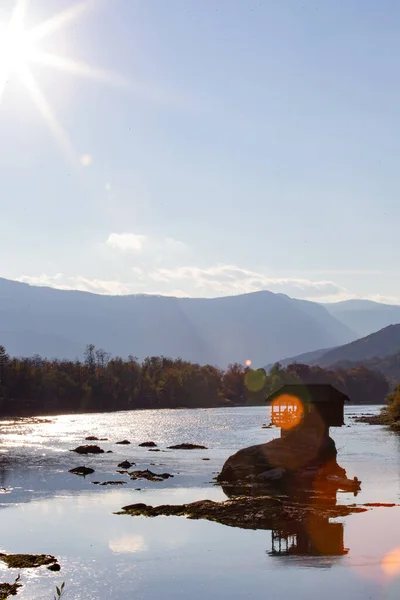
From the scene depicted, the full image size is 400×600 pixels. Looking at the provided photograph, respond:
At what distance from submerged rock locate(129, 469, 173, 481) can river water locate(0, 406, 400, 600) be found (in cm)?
118

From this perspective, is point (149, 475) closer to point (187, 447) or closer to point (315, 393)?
point (315, 393)

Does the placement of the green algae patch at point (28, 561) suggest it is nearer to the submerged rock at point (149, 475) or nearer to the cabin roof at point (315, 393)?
the submerged rock at point (149, 475)

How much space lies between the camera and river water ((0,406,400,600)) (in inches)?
1340

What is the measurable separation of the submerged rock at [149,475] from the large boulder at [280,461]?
18.0 ft

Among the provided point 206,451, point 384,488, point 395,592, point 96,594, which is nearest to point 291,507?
point 384,488

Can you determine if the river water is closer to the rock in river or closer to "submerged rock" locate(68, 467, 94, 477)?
the rock in river

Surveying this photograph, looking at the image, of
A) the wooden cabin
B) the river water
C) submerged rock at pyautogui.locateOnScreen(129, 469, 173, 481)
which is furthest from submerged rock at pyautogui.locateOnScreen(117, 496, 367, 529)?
the wooden cabin

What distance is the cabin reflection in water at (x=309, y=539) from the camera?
135ft

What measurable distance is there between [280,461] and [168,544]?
91.3ft

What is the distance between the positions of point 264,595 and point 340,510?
21168mm

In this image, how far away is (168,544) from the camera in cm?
4216

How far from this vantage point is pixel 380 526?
1857 inches

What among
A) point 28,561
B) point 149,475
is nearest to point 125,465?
point 149,475

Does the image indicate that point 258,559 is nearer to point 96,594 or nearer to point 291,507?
point 96,594
